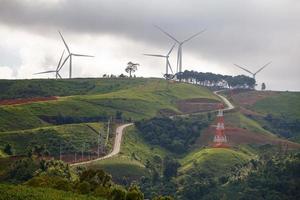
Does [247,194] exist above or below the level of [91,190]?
below

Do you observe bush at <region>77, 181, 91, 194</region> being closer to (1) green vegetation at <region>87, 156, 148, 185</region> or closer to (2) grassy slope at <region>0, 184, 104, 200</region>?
(2) grassy slope at <region>0, 184, 104, 200</region>

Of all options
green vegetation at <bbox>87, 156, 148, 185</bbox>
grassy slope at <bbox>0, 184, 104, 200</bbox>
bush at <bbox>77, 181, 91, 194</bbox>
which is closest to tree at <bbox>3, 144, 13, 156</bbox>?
green vegetation at <bbox>87, 156, 148, 185</bbox>

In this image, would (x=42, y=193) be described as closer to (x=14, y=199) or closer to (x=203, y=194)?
(x=14, y=199)

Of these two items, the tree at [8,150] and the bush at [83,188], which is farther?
the tree at [8,150]

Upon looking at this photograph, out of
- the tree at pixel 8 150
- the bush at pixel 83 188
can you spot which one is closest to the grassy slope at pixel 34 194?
the bush at pixel 83 188

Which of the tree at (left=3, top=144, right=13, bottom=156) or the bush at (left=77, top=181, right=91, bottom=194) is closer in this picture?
the bush at (left=77, top=181, right=91, bottom=194)

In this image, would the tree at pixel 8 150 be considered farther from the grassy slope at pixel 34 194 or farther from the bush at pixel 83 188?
the grassy slope at pixel 34 194

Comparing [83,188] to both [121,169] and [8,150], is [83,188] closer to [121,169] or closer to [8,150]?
[8,150]

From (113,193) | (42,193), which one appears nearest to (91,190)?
(113,193)

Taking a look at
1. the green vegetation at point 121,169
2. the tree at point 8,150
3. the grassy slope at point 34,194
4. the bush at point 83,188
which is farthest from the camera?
the green vegetation at point 121,169
